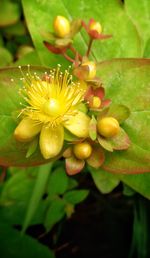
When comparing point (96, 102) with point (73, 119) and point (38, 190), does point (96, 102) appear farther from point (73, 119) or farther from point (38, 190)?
point (38, 190)

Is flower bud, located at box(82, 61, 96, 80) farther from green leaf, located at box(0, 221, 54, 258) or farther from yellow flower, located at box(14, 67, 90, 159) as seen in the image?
green leaf, located at box(0, 221, 54, 258)

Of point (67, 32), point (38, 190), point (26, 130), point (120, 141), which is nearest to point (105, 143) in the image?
point (120, 141)

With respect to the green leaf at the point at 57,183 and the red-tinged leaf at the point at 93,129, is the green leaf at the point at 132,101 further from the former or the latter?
the green leaf at the point at 57,183

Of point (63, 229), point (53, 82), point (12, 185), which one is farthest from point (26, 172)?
point (53, 82)

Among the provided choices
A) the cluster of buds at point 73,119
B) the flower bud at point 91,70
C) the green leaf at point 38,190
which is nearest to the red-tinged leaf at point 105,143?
the cluster of buds at point 73,119

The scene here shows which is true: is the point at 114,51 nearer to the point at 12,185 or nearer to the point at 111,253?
the point at 12,185

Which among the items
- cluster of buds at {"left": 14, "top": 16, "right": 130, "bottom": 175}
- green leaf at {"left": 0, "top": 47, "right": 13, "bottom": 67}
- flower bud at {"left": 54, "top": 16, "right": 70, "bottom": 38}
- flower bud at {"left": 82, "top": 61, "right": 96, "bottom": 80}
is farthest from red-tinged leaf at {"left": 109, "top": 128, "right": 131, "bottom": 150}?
green leaf at {"left": 0, "top": 47, "right": 13, "bottom": 67}
